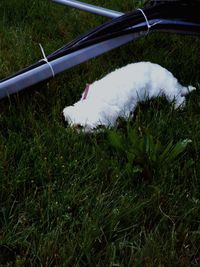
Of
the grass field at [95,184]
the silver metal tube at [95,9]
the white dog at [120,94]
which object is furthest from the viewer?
the silver metal tube at [95,9]

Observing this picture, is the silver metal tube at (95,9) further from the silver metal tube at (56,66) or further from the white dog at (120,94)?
the white dog at (120,94)

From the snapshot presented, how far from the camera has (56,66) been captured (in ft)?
8.02

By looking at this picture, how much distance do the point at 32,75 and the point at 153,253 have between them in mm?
1031

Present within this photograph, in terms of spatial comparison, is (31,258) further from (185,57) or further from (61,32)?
(61,32)

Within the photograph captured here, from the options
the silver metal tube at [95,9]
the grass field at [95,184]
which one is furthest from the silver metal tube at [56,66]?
the silver metal tube at [95,9]

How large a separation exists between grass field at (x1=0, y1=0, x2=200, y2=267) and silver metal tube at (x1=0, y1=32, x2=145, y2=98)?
0.07 metres

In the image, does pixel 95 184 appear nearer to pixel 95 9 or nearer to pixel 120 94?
pixel 120 94

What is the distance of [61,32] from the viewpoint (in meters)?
3.34

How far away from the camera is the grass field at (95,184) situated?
1708mm

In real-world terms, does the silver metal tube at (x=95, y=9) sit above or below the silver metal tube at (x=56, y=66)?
above

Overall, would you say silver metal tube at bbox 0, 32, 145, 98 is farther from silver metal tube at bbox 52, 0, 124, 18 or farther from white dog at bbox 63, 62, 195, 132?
silver metal tube at bbox 52, 0, 124, 18

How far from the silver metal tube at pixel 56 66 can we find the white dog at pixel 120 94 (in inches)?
5.4

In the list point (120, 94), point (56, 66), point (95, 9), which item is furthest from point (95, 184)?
point (95, 9)

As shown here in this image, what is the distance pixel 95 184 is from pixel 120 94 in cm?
53
